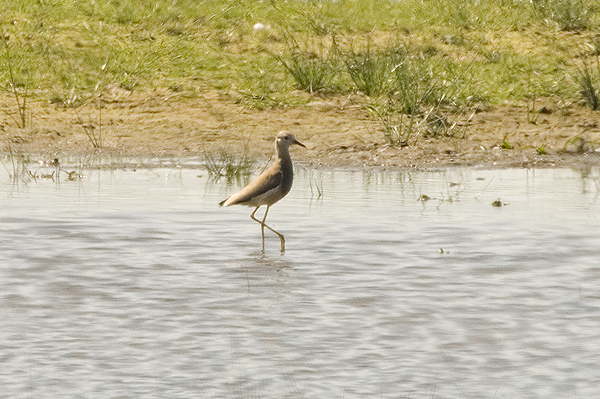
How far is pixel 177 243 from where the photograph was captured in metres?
9.72

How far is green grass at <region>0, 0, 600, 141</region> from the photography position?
650 inches

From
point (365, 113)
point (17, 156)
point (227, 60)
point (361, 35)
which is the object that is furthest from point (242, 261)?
point (361, 35)

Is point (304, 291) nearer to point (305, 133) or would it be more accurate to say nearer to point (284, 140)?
point (284, 140)

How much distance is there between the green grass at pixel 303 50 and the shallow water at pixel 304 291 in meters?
3.68

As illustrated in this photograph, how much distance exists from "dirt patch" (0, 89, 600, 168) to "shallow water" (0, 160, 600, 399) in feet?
5.53

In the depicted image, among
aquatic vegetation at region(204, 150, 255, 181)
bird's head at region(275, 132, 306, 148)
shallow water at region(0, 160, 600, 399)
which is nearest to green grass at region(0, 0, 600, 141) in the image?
aquatic vegetation at region(204, 150, 255, 181)

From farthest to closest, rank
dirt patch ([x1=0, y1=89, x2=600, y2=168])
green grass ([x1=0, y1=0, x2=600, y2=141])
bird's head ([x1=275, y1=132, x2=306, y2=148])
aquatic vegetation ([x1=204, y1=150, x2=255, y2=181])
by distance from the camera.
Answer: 1. green grass ([x1=0, y1=0, x2=600, y2=141])
2. dirt patch ([x1=0, y1=89, x2=600, y2=168])
3. aquatic vegetation ([x1=204, y1=150, x2=255, y2=181])
4. bird's head ([x1=275, y1=132, x2=306, y2=148])

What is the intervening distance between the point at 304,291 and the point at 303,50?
1061 centimetres

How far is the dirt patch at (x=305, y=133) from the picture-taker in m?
14.7

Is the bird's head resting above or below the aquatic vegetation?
above

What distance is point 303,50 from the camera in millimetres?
18297

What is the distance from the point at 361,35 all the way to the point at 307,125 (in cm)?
394

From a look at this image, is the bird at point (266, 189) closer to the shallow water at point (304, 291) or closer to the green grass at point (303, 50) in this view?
the shallow water at point (304, 291)

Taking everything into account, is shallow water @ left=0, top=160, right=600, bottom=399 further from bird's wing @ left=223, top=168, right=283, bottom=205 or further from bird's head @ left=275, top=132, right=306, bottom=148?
bird's head @ left=275, top=132, right=306, bottom=148
